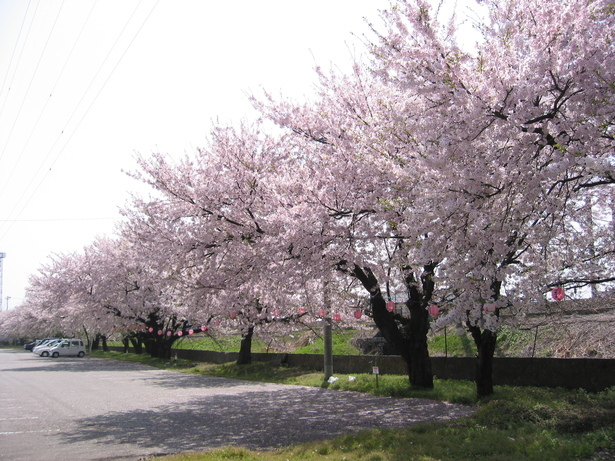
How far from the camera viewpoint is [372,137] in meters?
10.5

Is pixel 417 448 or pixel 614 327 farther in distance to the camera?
pixel 614 327

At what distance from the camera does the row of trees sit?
7.05 meters

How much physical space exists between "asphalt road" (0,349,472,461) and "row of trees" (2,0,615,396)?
8.77ft

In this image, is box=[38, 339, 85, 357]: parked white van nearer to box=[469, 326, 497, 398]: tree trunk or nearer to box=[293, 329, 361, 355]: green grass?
box=[293, 329, 361, 355]: green grass

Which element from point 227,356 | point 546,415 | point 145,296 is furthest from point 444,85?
point 145,296

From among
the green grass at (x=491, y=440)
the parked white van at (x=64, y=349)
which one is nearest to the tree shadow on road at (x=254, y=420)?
the green grass at (x=491, y=440)

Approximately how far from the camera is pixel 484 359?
42.2 feet

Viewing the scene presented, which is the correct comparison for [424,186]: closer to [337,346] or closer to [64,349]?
[337,346]

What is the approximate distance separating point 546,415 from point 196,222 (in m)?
9.90

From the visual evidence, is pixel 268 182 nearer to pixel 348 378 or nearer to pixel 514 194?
pixel 514 194

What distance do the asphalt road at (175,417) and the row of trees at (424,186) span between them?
8.77 ft

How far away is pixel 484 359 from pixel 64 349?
46.9 metres

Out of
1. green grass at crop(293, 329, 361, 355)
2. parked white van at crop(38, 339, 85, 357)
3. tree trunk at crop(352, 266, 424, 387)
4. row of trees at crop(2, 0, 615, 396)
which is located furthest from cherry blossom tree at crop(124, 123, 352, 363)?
parked white van at crop(38, 339, 85, 357)

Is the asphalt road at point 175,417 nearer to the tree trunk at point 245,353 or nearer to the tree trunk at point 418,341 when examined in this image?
the tree trunk at point 418,341
